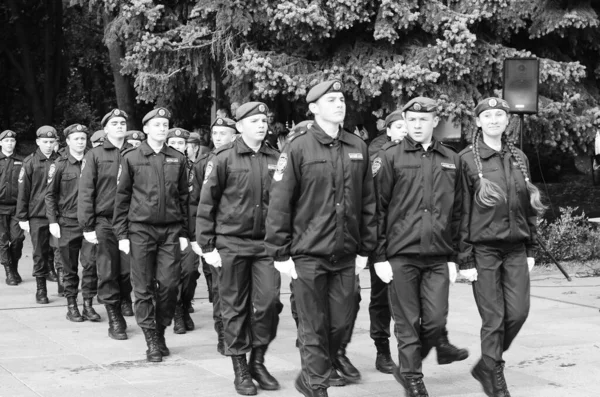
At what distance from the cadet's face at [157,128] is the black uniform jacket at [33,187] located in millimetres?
4721

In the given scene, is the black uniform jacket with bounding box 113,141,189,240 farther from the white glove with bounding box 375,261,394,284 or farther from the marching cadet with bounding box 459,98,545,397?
the marching cadet with bounding box 459,98,545,397

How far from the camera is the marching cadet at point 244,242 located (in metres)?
7.66

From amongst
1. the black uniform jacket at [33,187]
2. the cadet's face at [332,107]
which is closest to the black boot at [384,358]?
the cadet's face at [332,107]

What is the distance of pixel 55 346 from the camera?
9477 mm

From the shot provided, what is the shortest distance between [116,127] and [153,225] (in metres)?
1.77

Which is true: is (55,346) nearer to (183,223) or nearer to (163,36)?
(183,223)

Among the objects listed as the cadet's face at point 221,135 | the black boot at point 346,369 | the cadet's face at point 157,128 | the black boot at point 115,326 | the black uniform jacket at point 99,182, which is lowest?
the black boot at point 115,326

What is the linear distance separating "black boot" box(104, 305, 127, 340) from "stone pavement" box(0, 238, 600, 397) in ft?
0.33

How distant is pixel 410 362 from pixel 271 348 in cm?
260

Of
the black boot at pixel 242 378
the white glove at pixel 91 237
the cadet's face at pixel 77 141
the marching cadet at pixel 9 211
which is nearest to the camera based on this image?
the black boot at pixel 242 378

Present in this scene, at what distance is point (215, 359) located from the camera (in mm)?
8797

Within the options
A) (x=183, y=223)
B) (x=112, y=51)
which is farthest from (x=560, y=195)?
(x=183, y=223)

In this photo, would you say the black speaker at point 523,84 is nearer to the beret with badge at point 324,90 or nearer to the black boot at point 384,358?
the black boot at point 384,358

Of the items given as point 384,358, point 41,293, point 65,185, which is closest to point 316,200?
point 384,358
